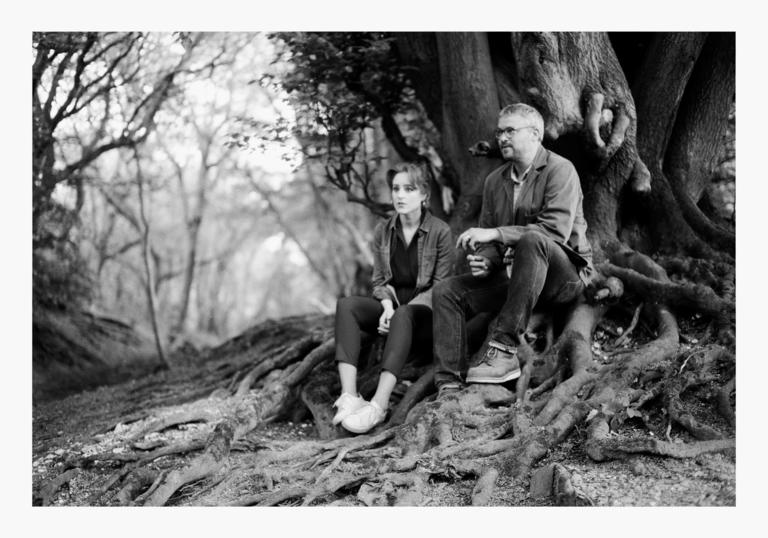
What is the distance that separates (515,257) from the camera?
4.75 m

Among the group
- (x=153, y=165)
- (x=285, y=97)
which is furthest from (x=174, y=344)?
(x=285, y=97)

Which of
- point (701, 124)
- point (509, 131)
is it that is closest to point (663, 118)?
point (701, 124)

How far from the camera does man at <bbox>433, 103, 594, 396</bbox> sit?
15.6 feet

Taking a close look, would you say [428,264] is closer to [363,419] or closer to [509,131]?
[509,131]

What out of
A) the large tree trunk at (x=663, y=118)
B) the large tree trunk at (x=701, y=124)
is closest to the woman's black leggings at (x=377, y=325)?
the large tree trunk at (x=663, y=118)

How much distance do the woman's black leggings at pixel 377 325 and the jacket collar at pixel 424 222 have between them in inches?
22.6

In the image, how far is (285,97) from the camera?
24.0 ft

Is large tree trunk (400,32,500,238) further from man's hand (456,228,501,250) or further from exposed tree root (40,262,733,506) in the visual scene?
man's hand (456,228,501,250)

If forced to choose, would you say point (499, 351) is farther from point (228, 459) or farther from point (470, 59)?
point (470, 59)

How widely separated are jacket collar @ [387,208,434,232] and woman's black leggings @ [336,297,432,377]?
0.57m

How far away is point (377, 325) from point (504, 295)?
2.98 ft

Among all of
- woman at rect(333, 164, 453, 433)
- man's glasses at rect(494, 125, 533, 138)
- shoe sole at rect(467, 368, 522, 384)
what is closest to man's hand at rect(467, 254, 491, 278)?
woman at rect(333, 164, 453, 433)

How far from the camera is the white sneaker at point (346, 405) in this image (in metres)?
4.87

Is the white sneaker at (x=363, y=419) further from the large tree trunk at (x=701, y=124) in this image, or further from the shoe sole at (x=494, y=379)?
the large tree trunk at (x=701, y=124)
